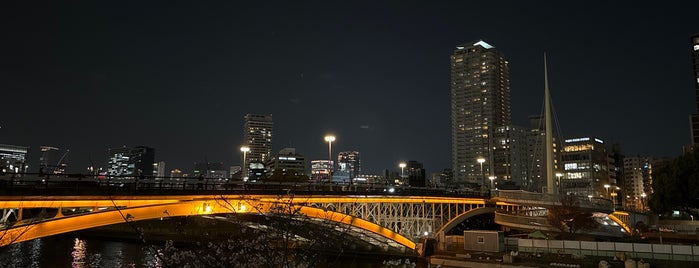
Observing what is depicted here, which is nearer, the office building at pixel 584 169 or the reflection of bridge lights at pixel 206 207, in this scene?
the reflection of bridge lights at pixel 206 207

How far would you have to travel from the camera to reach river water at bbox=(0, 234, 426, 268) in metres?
46.5

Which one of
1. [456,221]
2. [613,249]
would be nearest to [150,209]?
[456,221]

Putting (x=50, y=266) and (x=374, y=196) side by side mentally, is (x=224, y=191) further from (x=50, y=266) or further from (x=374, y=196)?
(x=50, y=266)

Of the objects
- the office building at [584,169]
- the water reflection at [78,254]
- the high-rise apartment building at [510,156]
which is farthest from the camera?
the high-rise apartment building at [510,156]

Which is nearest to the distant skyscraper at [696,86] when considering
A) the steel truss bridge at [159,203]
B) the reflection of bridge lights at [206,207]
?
the steel truss bridge at [159,203]

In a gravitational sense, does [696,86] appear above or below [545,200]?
above

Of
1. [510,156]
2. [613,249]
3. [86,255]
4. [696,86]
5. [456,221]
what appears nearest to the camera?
[613,249]

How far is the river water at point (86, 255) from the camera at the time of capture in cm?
4653

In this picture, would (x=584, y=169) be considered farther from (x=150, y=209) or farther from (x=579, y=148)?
(x=150, y=209)

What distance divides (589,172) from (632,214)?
192 ft

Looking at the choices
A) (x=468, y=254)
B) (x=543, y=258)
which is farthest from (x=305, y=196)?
(x=543, y=258)

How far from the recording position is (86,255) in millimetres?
53406

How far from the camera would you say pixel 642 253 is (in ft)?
149

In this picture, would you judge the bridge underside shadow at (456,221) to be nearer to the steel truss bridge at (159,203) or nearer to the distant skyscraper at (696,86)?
the steel truss bridge at (159,203)
